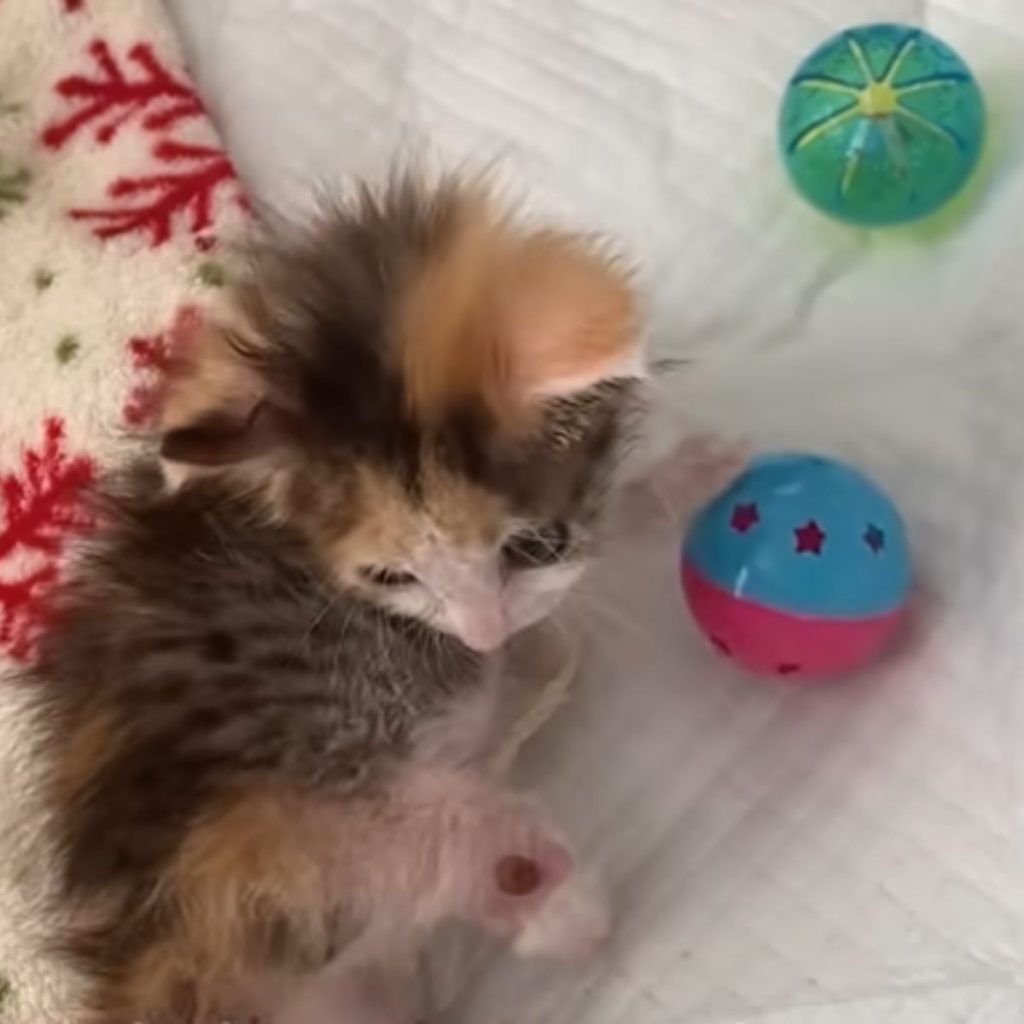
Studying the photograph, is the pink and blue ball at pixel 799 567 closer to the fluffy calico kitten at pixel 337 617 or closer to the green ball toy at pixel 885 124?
the fluffy calico kitten at pixel 337 617

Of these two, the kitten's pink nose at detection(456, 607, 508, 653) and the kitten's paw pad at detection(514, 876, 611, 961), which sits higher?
the kitten's pink nose at detection(456, 607, 508, 653)

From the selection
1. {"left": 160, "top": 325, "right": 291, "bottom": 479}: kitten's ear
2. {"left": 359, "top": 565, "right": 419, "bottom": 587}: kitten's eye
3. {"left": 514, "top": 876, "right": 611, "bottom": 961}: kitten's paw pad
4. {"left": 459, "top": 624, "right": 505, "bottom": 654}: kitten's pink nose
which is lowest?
{"left": 514, "top": 876, "right": 611, "bottom": 961}: kitten's paw pad

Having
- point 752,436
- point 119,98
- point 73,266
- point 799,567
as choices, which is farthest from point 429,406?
point 119,98

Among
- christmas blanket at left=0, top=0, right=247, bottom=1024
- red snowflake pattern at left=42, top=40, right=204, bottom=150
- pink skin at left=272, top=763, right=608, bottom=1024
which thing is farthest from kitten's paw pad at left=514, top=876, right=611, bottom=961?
red snowflake pattern at left=42, top=40, right=204, bottom=150

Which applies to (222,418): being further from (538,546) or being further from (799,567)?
(799,567)

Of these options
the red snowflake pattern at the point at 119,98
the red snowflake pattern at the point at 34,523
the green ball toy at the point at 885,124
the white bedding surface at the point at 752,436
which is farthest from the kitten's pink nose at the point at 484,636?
the red snowflake pattern at the point at 119,98

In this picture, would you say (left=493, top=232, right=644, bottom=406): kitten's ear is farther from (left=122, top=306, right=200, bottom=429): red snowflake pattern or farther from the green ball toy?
the green ball toy
